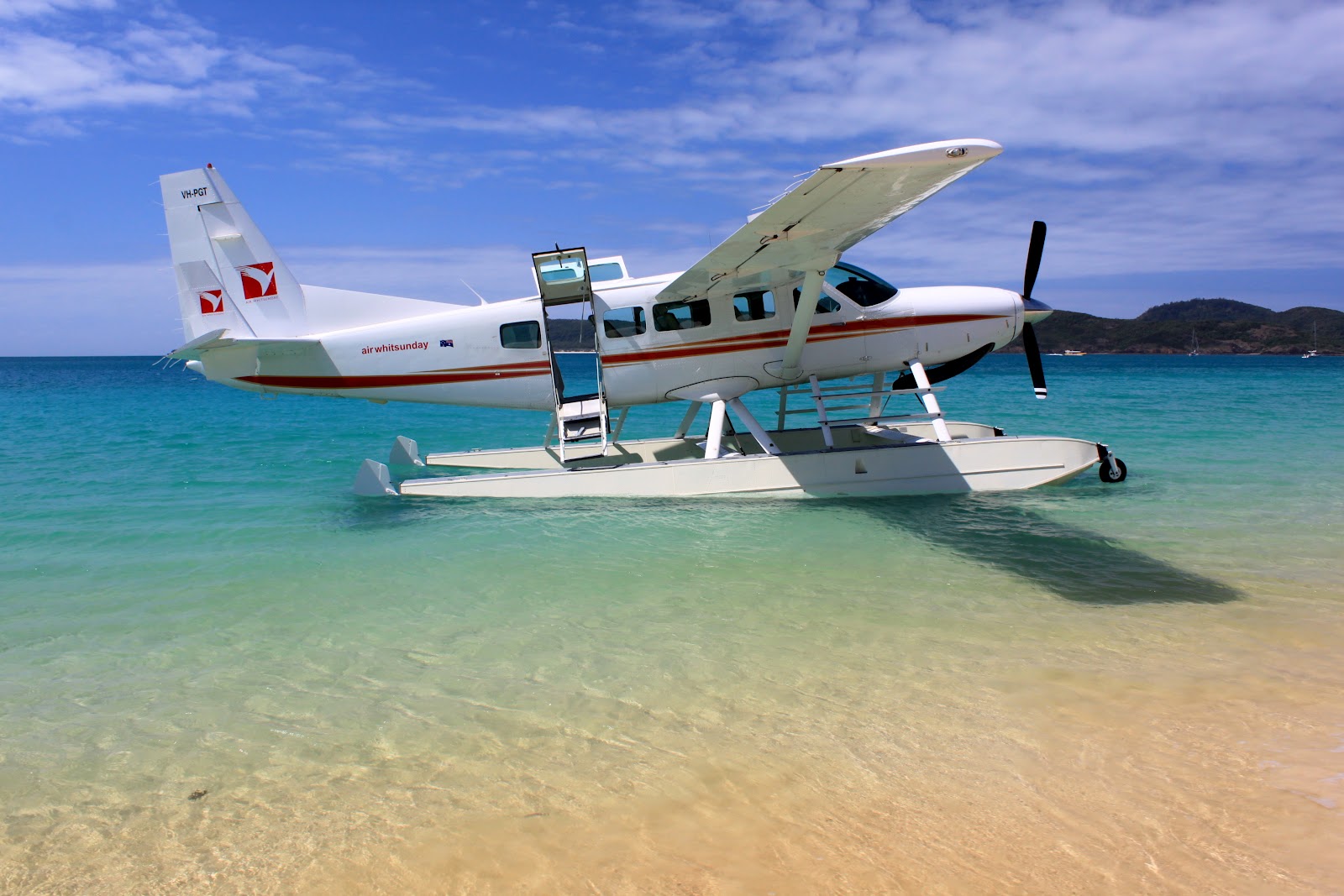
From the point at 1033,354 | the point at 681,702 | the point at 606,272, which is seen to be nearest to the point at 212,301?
→ the point at 606,272

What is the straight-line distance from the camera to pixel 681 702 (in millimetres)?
3854

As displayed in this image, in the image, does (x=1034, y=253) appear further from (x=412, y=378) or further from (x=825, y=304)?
(x=412, y=378)

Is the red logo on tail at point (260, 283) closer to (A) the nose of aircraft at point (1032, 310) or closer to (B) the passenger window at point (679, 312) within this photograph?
(B) the passenger window at point (679, 312)

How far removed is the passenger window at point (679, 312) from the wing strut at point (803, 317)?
3.52 ft

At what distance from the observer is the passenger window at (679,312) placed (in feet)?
31.6

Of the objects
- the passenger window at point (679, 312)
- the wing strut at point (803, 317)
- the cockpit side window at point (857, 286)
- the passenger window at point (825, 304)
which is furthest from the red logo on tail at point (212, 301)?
the cockpit side window at point (857, 286)

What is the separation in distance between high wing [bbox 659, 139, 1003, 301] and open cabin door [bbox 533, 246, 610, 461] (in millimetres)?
1040

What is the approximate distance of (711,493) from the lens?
9.13 meters

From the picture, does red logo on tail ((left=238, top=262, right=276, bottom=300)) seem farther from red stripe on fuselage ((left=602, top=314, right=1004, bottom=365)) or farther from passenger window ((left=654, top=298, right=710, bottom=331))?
passenger window ((left=654, top=298, right=710, bottom=331))

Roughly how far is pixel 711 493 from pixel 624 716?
5.51 m

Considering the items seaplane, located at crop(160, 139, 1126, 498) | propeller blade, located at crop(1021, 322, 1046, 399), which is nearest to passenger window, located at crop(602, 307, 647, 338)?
seaplane, located at crop(160, 139, 1126, 498)

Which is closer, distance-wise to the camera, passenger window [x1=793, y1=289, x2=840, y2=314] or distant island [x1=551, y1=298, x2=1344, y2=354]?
passenger window [x1=793, y1=289, x2=840, y2=314]

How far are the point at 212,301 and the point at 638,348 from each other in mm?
5128

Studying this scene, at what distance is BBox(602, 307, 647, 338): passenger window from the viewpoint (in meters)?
9.66
